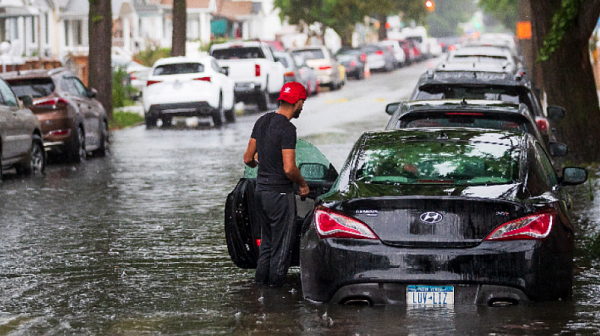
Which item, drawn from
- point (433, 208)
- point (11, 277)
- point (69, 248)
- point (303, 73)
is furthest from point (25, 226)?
point (303, 73)

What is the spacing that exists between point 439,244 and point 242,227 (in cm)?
215

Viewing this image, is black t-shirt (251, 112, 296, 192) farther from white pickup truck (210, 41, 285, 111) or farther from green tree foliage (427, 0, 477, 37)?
green tree foliage (427, 0, 477, 37)

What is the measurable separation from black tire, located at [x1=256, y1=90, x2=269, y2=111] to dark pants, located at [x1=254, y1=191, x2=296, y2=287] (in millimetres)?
26107

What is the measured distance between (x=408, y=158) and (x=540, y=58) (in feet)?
31.2

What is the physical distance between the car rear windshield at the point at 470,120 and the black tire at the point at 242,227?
234cm

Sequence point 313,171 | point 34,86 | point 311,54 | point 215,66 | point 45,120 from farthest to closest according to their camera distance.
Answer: point 311,54
point 215,66
point 34,86
point 45,120
point 313,171

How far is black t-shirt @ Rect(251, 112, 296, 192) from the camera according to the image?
877 centimetres

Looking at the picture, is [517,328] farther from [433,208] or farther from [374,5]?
[374,5]

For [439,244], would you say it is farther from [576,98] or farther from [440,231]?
[576,98]

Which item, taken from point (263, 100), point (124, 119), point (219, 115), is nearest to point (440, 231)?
point (219, 115)

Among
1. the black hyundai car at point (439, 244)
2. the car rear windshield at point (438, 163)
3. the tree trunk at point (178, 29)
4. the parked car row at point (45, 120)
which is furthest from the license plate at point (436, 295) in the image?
the tree trunk at point (178, 29)

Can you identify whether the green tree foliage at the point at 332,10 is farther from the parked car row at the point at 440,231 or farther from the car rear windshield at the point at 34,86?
the parked car row at the point at 440,231

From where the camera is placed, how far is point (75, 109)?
69.1ft

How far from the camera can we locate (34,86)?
21000 millimetres
